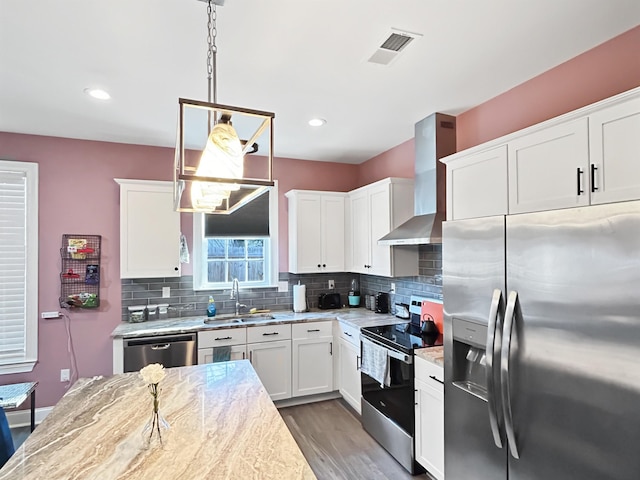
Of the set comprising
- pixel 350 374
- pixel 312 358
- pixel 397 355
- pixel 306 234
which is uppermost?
pixel 306 234

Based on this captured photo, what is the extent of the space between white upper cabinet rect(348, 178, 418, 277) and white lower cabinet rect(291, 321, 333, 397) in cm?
82

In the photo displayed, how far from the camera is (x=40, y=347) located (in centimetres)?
344

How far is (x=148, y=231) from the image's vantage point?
3568mm

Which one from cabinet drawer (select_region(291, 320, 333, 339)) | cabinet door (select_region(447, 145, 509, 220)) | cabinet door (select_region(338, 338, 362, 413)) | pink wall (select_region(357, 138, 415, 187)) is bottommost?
cabinet door (select_region(338, 338, 362, 413))

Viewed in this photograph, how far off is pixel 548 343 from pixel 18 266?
4250mm

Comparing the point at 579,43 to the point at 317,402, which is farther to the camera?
the point at 317,402

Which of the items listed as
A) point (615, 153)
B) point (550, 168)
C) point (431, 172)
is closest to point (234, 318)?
point (431, 172)

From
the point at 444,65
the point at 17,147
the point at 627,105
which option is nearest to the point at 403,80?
the point at 444,65

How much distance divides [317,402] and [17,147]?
12.7 ft

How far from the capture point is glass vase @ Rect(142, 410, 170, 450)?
1448 mm

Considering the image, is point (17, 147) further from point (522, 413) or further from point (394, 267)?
point (522, 413)

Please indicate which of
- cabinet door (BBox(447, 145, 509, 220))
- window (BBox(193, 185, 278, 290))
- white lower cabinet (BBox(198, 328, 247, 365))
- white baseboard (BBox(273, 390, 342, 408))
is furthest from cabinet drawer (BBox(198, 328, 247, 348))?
cabinet door (BBox(447, 145, 509, 220))

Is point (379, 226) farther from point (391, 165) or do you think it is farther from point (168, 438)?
point (168, 438)

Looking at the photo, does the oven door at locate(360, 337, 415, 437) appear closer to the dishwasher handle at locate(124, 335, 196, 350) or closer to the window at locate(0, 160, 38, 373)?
the dishwasher handle at locate(124, 335, 196, 350)
